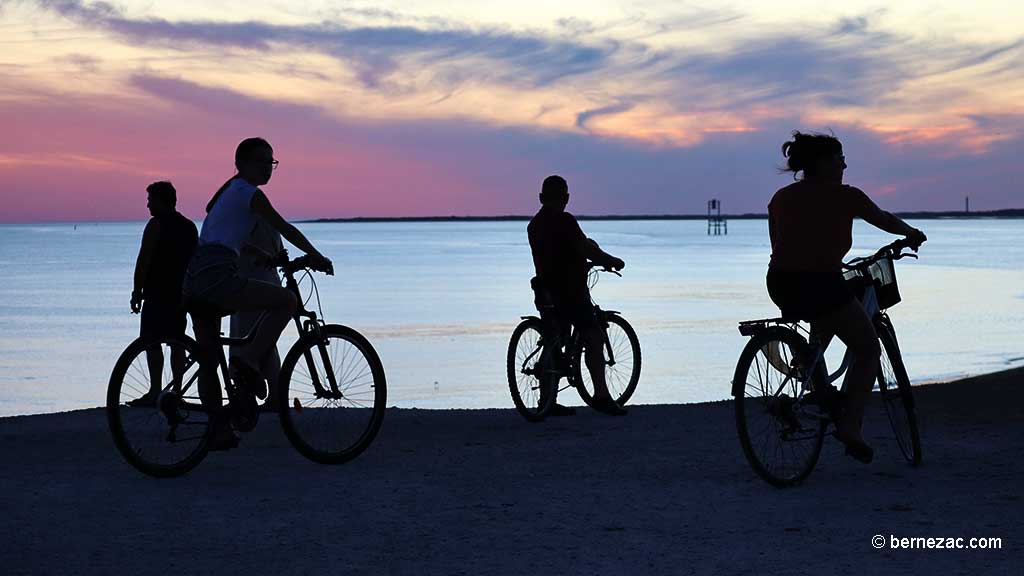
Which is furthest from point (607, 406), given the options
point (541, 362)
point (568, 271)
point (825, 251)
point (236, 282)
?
point (236, 282)

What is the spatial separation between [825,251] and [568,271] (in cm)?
322

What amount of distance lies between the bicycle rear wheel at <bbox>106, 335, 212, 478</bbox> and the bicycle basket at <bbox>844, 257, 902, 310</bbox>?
12.7 feet

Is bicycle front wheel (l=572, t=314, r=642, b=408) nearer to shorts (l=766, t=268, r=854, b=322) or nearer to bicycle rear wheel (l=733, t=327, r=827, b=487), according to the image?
bicycle rear wheel (l=733, t=327, r=827, b=487)

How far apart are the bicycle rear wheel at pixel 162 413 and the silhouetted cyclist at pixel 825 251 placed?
3.36 meters

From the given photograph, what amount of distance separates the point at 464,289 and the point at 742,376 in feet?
92.7

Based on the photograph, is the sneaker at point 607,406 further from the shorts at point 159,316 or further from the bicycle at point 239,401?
the shorts at point 159,316

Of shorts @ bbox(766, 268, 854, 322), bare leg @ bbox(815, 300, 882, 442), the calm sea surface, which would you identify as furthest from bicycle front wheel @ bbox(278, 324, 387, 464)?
the calm sea surface

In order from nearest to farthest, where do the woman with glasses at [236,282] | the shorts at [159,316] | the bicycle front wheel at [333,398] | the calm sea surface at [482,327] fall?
the woman with glasses at [236,282] < the bicycle front wheel at [333,398] < the shorts at [159,316] < the calm sea surface at [482,327]

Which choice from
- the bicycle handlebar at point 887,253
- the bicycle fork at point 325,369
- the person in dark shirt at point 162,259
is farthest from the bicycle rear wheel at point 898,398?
the person in dark shirt at point 162,259

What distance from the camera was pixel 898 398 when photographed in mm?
7105

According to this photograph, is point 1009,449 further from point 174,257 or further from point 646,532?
point 174,257

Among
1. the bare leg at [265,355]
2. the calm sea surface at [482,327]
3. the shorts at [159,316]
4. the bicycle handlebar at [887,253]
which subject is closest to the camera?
the bicycle handlebar at [887,253]

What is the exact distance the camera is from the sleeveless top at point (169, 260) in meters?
9.64

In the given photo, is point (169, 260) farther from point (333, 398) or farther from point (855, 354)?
point (855, 354)
